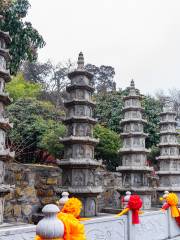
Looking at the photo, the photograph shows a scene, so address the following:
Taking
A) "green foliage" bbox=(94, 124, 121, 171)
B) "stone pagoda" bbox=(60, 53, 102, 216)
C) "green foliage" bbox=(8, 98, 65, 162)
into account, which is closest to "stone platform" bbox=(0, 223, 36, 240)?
"stone pagoda" bbox=(60, 53, 102, 216)

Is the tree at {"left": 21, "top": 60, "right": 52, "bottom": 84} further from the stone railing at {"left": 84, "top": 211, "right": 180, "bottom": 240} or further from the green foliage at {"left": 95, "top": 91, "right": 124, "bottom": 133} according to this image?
the stone railing at {"left": 84, "top": 211, "right": 180, "bottom": 240}

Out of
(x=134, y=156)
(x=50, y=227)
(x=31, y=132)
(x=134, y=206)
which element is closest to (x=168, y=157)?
(x=134, y=156)

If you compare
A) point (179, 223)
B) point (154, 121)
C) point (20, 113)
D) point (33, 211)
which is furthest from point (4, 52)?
point (154, 121)

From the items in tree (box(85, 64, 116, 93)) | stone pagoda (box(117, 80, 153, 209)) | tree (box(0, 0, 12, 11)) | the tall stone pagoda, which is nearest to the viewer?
the tall stone pagoda

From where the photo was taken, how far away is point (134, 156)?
13750 mm

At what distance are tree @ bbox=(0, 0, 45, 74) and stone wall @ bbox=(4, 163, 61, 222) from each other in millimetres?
4178

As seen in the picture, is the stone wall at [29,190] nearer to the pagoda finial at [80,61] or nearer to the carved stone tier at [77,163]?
the carved stone tier at [77,163]

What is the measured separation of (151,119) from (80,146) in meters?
10.2

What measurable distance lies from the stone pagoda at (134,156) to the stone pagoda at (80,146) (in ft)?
9.36

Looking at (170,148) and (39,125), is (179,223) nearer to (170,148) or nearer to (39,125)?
(170,148)

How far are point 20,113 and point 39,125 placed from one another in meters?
1.78

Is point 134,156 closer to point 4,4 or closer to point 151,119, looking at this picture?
point 151,119

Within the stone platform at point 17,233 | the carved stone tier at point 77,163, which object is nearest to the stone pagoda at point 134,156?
the carved stone tier at point 77,163

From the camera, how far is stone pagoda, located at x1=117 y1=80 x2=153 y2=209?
13.3 m
